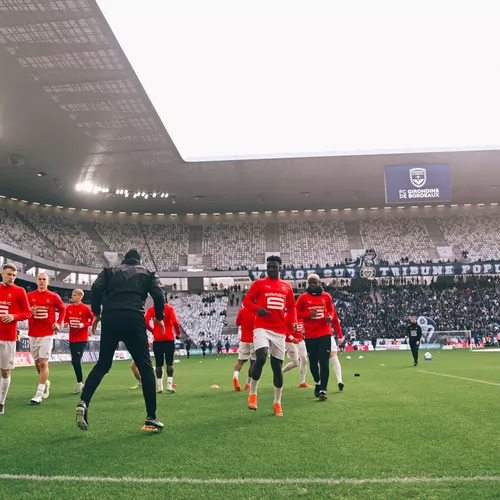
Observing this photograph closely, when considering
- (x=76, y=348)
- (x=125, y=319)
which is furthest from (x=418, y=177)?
(x=125, y=319)

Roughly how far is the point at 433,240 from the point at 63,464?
5566cm

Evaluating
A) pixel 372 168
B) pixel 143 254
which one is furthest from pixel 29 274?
pixel 372 168

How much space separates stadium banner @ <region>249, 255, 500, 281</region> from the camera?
4616 cm

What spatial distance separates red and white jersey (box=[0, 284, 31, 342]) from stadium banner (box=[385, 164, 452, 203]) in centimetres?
3116

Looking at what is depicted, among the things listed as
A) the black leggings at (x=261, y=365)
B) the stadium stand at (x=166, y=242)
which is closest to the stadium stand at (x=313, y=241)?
the stadium stand at (x=166, y=242)

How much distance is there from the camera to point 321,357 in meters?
9.04

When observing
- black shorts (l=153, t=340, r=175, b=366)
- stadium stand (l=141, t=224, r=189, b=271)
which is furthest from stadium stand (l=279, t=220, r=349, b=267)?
black shorts (l=153, t=340, r=175, b=366)

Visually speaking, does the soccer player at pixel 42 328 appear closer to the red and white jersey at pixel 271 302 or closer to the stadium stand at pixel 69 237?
the red and white jersey at pixel 271 302

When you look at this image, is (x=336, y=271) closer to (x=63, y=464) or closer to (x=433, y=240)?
(x=433, y=240)

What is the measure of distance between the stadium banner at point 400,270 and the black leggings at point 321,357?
122ft

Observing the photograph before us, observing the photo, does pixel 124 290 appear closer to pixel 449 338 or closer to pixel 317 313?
pixel 317 313

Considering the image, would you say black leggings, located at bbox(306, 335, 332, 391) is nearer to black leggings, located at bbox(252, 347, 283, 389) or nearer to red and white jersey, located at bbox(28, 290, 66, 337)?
black leggings, located at bbox(252, 347, 283, 389)

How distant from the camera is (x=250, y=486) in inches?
147

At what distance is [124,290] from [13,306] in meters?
2.98
